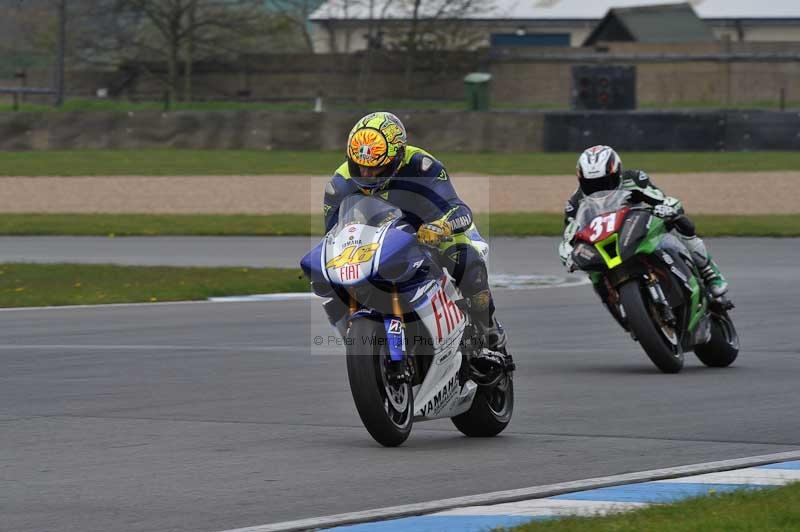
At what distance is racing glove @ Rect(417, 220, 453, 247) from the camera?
7.59 m

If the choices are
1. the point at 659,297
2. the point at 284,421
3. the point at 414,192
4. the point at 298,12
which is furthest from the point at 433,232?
the point at 298,12

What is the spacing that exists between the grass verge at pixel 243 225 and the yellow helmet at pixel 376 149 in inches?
617

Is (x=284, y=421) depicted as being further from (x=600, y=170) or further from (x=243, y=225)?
(x=243, y=225)

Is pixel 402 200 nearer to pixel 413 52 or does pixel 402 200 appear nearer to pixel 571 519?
pixel 571 519

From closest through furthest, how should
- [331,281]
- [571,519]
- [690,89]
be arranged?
[571,519] < [331,281] < [690,89]

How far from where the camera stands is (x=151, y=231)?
24.3 meters

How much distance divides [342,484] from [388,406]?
0.87 meters

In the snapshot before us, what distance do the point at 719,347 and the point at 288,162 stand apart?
25617 mm

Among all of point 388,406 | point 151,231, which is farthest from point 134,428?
point 151,231

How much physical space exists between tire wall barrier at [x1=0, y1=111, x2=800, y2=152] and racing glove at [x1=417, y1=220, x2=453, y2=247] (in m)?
27.6

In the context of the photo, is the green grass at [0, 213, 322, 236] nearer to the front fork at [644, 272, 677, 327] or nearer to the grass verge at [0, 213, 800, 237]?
the grass verge at [0, 213, 800, 237]

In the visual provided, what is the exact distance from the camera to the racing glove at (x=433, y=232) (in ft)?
24.9

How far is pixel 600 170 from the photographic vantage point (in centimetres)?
1087

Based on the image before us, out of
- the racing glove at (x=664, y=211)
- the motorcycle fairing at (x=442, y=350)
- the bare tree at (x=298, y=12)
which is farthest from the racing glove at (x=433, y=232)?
the bare tree at (x=298, y=12)
